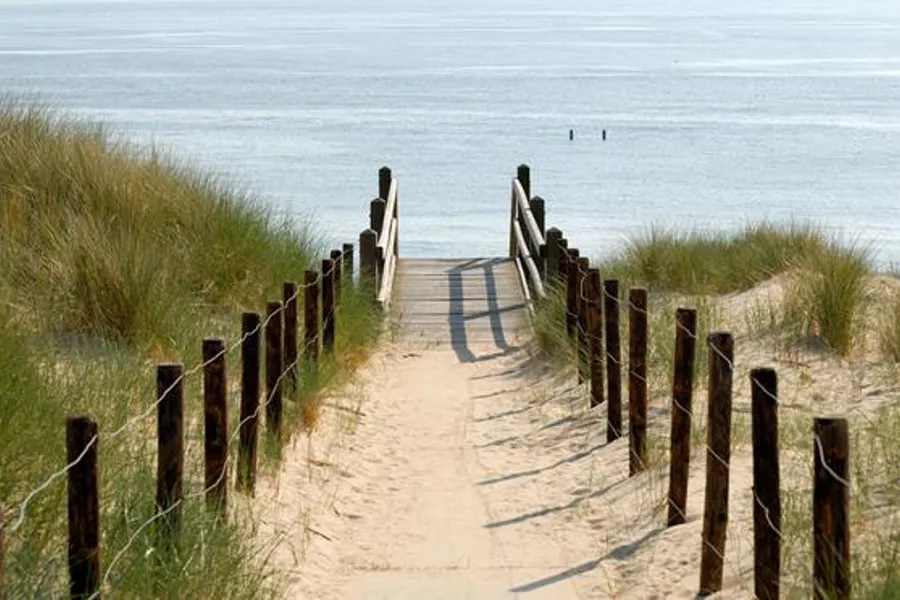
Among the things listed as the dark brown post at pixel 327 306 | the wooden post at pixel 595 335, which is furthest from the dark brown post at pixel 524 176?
the wooden post at pixel 595 335

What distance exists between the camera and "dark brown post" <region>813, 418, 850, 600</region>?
A: 5.83 meters

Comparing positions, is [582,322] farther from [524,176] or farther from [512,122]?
[512,122]

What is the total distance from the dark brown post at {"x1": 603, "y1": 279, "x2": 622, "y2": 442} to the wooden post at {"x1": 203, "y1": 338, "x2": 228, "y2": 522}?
12.1 feet

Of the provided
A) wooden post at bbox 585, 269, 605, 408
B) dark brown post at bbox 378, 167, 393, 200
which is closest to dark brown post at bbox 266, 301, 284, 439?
wooden post at bbox 585, 269, 605, 408

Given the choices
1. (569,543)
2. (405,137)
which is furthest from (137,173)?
(405,137)

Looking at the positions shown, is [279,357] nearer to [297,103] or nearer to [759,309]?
[759,309]

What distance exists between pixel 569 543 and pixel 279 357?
2.09 meters

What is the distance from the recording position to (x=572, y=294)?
13.6 m

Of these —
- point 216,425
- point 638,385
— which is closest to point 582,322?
point 638,385

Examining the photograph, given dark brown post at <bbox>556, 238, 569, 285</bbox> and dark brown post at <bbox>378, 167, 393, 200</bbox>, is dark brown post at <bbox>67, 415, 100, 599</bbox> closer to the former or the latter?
dark brown post at <bbox>556, 238, 569, 285</bbox>

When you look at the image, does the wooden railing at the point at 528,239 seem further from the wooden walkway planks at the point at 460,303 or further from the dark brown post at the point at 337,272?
the dark brown post at the point at 337,272

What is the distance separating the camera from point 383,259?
664 inches

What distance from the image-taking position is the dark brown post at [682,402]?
8461mm

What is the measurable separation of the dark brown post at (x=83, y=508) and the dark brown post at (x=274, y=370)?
13.8 feet
